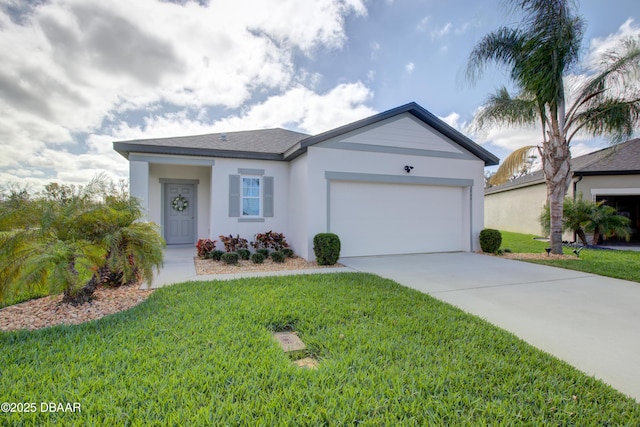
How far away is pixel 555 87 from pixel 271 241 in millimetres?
9702

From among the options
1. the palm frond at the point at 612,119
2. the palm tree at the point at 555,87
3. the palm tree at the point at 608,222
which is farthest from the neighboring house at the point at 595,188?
the palm tree at the point at 555,87

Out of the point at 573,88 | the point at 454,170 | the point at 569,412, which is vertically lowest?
the point at 569,412

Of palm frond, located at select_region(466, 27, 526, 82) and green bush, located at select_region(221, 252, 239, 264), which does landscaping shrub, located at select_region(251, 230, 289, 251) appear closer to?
green bush, located at select_region(221, 252, 239, 264)

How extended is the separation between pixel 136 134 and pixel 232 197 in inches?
168

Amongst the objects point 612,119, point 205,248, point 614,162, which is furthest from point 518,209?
point 205,248

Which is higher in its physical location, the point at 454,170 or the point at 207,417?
the point at 454,170

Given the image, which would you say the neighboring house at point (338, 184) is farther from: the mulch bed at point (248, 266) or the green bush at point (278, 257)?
the green bush at point (278, 257)

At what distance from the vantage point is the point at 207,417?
203 cm

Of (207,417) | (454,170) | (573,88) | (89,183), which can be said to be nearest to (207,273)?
(89,183)

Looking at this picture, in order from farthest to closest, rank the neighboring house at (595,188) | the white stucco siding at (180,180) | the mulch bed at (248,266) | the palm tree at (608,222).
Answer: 1. the neighboring house at (595,188)
2. the palm tree at (608,222)
3. the white stucco siding at (180,180)
4. the mulch bed at (248,266)

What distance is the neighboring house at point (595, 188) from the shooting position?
13.2 metres

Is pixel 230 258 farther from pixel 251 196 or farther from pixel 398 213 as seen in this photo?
pixel 398 213

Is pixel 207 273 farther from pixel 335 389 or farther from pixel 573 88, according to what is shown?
pixel 573 88

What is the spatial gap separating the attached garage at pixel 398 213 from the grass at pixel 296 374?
4.96 m
